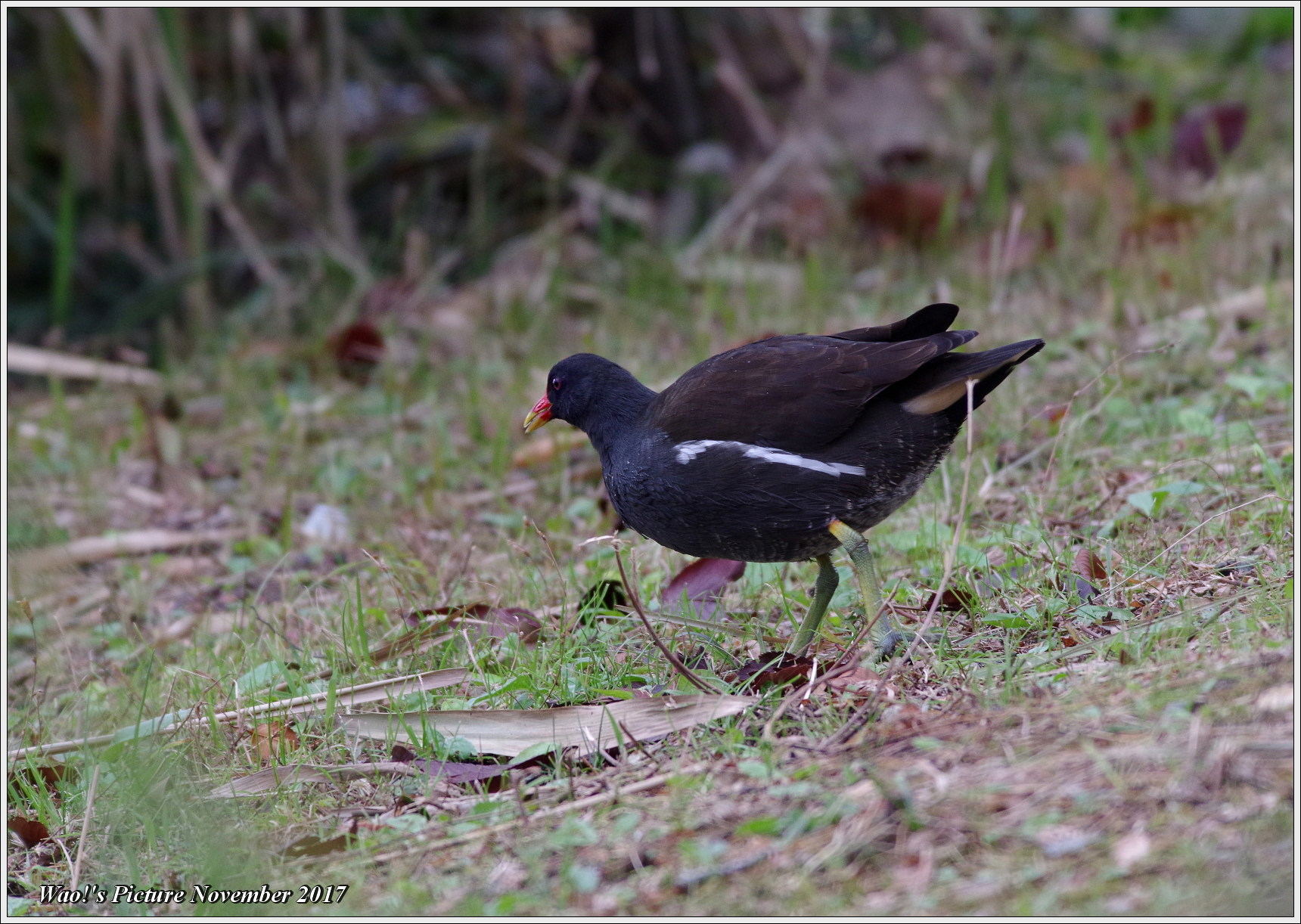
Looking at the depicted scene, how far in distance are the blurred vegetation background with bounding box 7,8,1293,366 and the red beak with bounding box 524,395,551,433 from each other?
245 centimetres

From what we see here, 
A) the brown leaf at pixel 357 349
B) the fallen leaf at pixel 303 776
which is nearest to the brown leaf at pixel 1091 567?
the fallen leaf at pixel 303 776

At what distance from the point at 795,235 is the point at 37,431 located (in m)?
3.91

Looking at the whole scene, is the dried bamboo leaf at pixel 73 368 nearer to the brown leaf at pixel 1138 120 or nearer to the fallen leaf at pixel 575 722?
the fallen leaf at pixel 575 722

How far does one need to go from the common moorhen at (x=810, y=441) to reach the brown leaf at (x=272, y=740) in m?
1.01

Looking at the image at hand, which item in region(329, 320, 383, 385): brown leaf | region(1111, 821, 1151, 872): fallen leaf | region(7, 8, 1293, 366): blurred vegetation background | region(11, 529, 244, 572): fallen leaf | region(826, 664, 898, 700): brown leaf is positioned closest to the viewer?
region(1111, 821, 1151, 872): fallen leaf

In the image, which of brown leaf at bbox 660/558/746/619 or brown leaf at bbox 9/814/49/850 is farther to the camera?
brown leaf at bbox 660/558/746/619

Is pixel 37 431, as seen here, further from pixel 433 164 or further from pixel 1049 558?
pixel 1049 558

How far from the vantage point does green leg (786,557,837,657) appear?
323 cm

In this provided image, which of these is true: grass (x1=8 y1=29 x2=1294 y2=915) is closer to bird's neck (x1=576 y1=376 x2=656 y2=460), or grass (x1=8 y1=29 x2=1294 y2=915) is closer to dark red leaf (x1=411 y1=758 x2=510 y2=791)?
dark red leaf (x1=411 y1=758 x2=510 y2=791)

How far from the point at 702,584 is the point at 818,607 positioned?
50 centimetres

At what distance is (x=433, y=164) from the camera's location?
7750 mm

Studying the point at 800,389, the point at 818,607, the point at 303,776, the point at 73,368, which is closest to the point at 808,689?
the point at 818,607

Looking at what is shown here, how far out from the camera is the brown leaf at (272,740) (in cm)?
313

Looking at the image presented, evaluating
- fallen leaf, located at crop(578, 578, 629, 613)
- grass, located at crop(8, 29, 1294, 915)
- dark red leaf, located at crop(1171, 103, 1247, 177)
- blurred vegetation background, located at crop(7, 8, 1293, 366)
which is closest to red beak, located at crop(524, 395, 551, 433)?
grass, located at crop(8, 29, 1294, 915)
